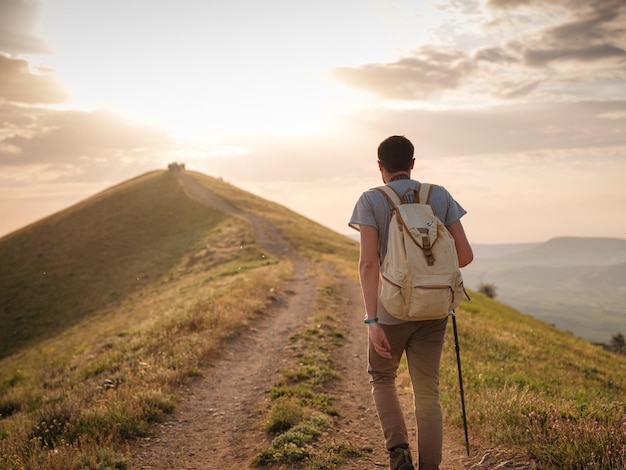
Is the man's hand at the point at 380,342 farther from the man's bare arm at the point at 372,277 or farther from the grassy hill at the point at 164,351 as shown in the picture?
the grassy hill at the point at 164,351

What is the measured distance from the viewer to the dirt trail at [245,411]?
22.4 feet

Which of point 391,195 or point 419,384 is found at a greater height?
point 391,195

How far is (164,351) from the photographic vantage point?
12.8m

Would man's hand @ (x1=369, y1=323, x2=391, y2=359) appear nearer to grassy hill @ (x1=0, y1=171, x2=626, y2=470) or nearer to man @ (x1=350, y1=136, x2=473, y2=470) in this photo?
man @ (x1=350, y1=136, x2=473, y2=470)

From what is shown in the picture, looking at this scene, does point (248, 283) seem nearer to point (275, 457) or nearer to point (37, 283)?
point (275, 457)

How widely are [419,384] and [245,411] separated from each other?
516 centimetres

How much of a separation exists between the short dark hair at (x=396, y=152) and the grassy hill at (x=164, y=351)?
10.8ft

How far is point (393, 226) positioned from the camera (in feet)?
14.0

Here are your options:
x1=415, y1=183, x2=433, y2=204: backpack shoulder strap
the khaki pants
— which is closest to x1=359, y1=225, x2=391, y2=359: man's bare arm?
the khaki pants

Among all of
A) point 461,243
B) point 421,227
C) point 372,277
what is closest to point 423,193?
point 421,227

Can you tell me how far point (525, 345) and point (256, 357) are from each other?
445 inches

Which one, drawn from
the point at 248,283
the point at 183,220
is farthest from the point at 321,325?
the point at 183,220

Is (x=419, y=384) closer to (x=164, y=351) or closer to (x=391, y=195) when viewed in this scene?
(x=391, y=195)

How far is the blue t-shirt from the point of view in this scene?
436 centimetres
